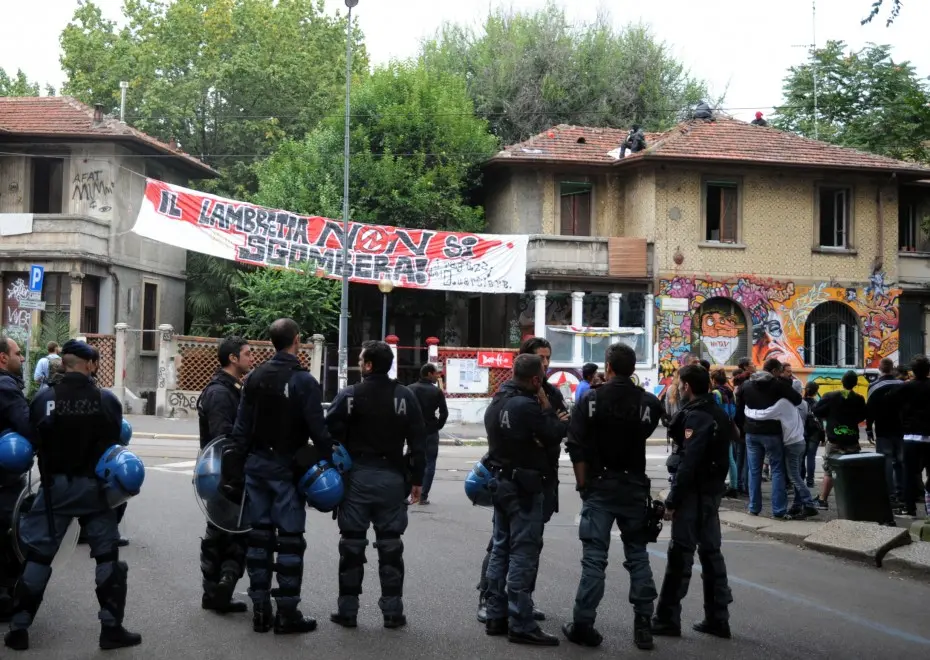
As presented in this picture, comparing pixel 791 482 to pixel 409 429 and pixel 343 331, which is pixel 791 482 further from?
pixel 343 331

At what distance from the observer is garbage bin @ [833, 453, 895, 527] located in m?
11.9

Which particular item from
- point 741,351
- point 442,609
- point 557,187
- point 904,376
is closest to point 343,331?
point 557,187

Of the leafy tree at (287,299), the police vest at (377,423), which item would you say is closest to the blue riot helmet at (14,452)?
the police vest at (377,423)

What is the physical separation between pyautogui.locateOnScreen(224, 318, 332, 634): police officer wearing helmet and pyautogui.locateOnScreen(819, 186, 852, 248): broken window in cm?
2760

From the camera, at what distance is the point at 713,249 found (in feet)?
101

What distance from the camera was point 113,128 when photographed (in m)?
30.2

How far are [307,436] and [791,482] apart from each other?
25.4 ft

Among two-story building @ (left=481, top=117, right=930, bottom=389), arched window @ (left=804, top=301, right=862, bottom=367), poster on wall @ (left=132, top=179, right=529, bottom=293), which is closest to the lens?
poster on wall @ (left=132, top=179, right=529, bottom=293)

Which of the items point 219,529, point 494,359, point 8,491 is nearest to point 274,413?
point 219,529

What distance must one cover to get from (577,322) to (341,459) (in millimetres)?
23230

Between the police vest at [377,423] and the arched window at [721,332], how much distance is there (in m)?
24.8

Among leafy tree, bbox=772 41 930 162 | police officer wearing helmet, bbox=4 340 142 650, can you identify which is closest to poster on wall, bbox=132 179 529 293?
leafy tree, bbox=772 41 930 162

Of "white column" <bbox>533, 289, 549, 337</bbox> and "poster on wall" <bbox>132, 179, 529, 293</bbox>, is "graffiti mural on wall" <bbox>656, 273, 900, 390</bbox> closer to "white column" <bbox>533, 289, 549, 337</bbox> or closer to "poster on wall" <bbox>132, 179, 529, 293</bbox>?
"white column" <bbox>533, 289, 549, 337</bbox>

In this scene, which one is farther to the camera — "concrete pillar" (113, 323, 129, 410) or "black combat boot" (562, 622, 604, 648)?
"concrete pillar" (113, 323, 129, 410)
